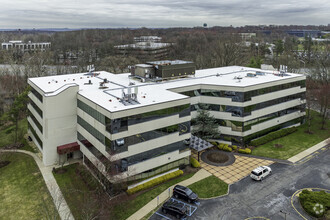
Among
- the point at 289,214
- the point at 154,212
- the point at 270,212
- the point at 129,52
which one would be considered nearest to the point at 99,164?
the point at 154,212

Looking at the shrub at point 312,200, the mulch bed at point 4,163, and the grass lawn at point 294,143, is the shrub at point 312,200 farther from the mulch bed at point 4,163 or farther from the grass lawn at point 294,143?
the mulch bed at point 4,163

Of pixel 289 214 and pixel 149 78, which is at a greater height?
pixel 149 78

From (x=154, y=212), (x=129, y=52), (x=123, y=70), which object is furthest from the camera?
(x=129, y=52)

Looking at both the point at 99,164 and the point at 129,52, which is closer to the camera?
the point at 99,164

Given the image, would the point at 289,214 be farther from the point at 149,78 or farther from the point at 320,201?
the point at 149,78

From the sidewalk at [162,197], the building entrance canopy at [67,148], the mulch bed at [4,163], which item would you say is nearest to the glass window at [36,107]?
the building entrance canopy at [67,148]

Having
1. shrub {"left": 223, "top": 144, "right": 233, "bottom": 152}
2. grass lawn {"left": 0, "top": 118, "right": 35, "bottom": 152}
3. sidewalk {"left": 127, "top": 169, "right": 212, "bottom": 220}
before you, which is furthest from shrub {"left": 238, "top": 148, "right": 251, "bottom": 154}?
grass lawn {"left": 0, "top": 118, "right": 35, "bottom": 152}

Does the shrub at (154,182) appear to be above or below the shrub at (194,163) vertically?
below
